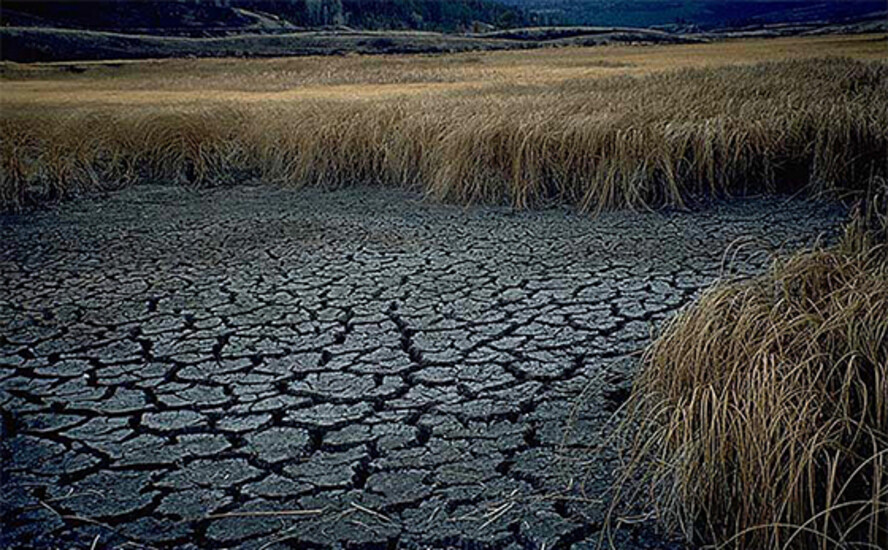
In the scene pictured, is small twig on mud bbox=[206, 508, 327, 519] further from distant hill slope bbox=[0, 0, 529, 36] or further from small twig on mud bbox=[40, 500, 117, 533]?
distant hill slope bbox=[0, 0, 529, 36]

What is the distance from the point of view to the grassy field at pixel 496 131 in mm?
4770

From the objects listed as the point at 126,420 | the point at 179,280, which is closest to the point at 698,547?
the point at 126,420

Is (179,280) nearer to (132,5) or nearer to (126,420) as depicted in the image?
(126,420)

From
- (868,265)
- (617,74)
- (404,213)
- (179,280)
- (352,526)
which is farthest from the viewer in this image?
(617,74)

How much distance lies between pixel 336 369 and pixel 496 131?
2847 mm

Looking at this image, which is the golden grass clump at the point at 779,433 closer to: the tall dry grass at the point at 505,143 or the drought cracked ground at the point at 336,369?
the drought cracked ground at the point at 336,369

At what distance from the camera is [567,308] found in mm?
2943

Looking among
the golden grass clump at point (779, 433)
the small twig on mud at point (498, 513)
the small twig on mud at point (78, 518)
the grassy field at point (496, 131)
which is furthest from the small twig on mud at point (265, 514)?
the grassy field at point (496, 131)

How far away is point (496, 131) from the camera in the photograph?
196 inches

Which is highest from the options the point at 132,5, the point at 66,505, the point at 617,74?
the point at 132,5

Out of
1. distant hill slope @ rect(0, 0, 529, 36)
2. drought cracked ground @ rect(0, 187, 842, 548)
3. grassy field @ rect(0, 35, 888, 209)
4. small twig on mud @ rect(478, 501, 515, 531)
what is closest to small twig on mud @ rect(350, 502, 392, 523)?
drought cracked ground @ rect(0, 187, 842, 548)

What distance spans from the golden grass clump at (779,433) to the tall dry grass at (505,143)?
278cm

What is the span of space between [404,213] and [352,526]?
126 inches

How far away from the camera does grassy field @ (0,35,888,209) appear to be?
477 centimetres
